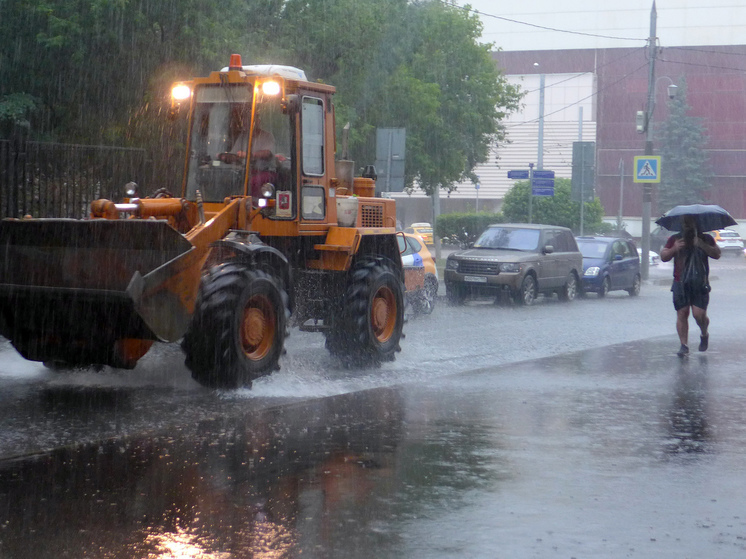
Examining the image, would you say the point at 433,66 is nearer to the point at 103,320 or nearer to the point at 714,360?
the point at 714,360

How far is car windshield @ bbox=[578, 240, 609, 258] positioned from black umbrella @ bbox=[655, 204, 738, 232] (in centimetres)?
1266

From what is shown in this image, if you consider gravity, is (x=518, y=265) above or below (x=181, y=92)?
below

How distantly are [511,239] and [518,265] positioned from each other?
1765mm

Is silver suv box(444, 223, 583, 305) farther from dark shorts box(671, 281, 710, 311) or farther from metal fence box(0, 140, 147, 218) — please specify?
metal fence box(0, 140, 147, 218)

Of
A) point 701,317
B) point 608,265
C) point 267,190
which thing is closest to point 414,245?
point 608,265

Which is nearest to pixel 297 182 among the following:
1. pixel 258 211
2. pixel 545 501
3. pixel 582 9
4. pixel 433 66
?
pixel 258 211

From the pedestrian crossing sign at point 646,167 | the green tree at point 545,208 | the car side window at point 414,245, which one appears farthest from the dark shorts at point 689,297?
the green tree at point 545,208

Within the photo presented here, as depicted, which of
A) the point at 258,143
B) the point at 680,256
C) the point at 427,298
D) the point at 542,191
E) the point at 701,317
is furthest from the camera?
the point at 542,191

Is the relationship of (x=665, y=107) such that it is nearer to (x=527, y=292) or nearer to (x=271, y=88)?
(x=527, y=292)

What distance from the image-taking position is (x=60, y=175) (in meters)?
14.6

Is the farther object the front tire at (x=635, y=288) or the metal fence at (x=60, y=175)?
the front tire at (x=635, y=288)

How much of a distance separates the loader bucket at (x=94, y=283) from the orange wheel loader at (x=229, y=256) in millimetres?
13

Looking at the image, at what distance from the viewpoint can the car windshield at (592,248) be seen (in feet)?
87.7

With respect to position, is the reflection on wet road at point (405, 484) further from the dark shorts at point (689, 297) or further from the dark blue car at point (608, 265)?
the dark blue car at point (608, 265)
